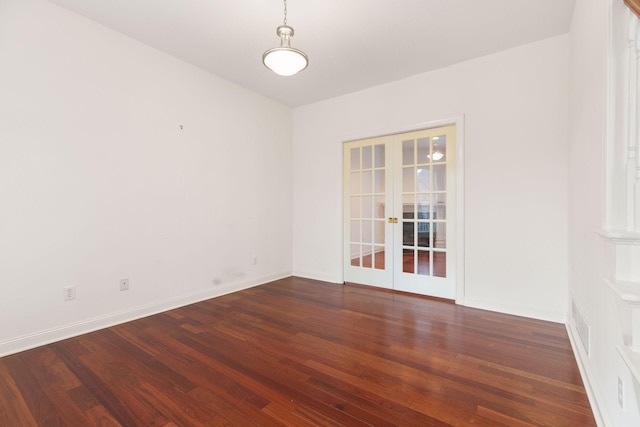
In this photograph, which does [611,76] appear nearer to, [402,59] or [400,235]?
[402,59]

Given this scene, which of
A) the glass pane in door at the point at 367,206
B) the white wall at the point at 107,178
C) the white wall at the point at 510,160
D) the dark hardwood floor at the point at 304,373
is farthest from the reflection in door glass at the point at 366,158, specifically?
the dark hardwood floor at the point at 304,373

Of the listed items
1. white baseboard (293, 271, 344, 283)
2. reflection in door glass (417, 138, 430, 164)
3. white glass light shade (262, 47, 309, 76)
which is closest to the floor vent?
reflection in door glass (417, 138, 430, 164)

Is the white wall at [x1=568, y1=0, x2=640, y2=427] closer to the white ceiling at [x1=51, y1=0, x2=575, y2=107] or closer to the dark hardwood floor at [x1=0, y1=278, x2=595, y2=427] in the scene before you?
the dark hardwood floor at [x1=0, y1=278, x2=595, y2=427]

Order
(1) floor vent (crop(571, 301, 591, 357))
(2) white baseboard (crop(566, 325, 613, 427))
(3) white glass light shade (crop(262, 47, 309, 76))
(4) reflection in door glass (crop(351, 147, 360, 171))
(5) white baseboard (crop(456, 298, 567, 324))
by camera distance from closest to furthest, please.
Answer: (2) white baseboard (crop(566, 325, 613, 427)) < (1) floor vent (crop(571, 301, 591, 357)) < (3) white glass light shade (crop(262, 47, 309, 76)) < (5) white baseboard (crop(456, 298, 567, 324)) < (4) reflection in door glass (crop(351, 147, 360, 171))

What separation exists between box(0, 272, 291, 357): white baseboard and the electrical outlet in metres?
0.23

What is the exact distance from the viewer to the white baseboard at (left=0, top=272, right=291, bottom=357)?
2.23 m

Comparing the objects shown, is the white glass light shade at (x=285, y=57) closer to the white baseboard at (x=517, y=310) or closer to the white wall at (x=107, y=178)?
the white wall at (x=107, y=178)

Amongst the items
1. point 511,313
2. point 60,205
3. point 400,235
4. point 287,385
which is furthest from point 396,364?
point 60,205

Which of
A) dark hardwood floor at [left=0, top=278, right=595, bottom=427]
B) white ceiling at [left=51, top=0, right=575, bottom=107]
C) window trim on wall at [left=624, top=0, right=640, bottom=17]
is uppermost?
white ceiling at [left=51, top=0, right=575, bottom=107]

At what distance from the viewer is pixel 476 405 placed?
Result: 1.60 metres

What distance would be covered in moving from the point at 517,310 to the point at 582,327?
38.5 inches

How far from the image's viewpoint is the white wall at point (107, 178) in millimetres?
2240

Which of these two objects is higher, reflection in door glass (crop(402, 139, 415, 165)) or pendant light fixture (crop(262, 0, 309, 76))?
pendant light fixture (crop(262, 0, 309, 76))

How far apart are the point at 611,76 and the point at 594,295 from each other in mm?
1199
